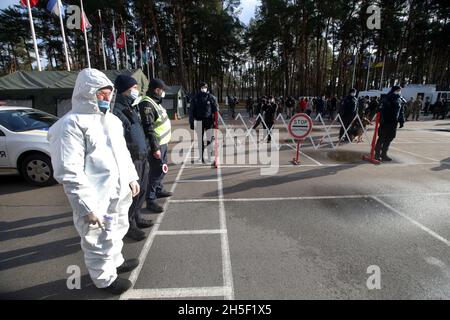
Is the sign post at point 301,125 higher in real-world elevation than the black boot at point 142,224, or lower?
higher

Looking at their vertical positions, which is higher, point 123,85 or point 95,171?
point 123,85

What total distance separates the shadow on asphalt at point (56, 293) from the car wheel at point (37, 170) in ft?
12.3

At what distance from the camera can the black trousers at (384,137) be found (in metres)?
7.63

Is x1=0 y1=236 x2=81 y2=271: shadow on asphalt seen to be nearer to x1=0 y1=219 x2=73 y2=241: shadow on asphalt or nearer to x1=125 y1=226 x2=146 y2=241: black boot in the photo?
x1=0 y1=219 x2=73 y2=241: shadow on asphalt

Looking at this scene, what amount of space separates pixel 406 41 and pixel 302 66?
13.6 m

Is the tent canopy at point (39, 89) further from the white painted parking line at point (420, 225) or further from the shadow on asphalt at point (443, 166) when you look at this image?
the shadow on asphalt at point (443, 166)

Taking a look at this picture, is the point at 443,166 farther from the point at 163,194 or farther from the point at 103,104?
the point at 103,104

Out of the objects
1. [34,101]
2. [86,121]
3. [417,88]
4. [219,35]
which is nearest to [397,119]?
[86,121]

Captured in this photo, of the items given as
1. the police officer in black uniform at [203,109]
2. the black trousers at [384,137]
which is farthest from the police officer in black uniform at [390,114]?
the police officer in black uniform at [203,109]

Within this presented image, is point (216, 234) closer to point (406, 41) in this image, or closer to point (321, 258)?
point (321, 258)

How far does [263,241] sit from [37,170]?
211 inches

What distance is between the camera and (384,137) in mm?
7867

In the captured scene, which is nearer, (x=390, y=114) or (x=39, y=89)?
(x=390, y=114)

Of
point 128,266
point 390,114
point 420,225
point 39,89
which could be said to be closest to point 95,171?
point 128,266
